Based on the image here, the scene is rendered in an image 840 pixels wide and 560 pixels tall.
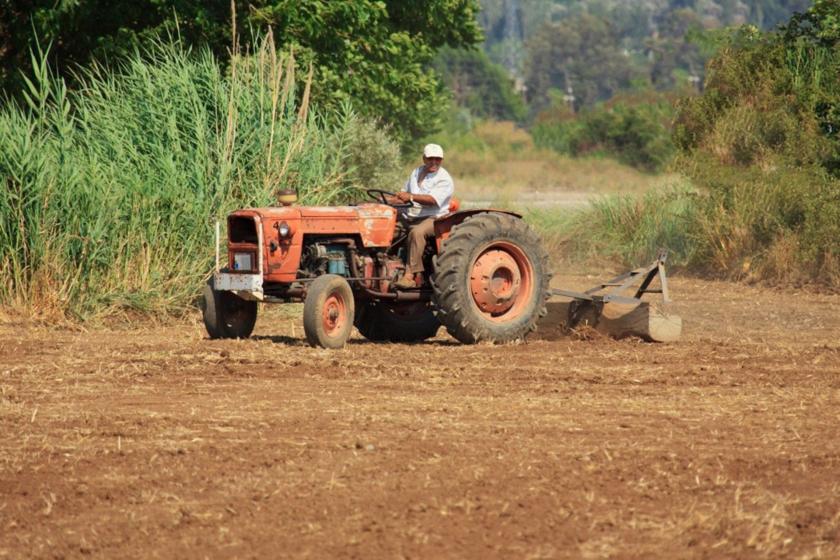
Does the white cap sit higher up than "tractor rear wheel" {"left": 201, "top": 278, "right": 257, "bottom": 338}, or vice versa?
the white cap

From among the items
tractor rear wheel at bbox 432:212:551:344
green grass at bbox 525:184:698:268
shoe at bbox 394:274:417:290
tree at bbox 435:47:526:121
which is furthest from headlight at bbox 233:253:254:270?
tree at bbox 435:47:526:121

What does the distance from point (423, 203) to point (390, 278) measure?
649 millimetres

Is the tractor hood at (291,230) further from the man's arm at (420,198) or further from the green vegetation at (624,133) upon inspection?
the green vegetation at (624,133)

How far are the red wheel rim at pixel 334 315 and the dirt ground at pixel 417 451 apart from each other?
1.07 ft

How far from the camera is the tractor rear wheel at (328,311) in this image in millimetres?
11289

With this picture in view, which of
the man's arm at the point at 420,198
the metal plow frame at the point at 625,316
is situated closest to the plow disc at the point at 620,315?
the metal plow frame at the point at 625,316

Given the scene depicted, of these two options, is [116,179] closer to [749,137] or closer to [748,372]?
[748,372]

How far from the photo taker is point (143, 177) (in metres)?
14.2

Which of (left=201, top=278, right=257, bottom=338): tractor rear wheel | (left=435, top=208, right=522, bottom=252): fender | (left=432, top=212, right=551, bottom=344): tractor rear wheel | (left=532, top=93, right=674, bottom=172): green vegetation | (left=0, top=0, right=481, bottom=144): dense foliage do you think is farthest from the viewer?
(left=532, top=93, right=674, bottom=172): green vegetation

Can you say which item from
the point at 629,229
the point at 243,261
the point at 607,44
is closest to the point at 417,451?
the point at 243,261

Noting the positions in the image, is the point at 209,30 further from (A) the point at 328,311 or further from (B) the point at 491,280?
(A) the point at 328,311

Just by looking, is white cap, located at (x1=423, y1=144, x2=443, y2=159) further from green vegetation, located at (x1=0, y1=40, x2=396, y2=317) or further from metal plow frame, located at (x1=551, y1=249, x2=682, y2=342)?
green vegetation, located at (x1=0, y1=40, x2=396, y2=317)

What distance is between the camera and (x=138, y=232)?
13.8 metres

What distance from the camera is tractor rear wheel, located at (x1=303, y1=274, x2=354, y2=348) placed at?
11289 mm
